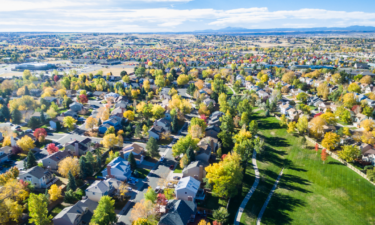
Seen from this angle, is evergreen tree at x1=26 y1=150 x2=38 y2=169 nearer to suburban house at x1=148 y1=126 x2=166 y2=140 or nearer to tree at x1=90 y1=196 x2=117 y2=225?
tree at x1=90 y1=196 x2=117 y2=225

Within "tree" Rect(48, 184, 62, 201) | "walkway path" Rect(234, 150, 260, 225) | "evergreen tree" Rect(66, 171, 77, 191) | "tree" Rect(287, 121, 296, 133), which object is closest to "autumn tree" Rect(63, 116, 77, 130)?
"evergreen tree" Rect(66, 171, 77, 191)

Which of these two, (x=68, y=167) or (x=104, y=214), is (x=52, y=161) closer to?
(x=68, y=167)

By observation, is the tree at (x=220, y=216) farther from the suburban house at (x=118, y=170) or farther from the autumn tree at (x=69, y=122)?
the autumn tree at (x=69, y=122)

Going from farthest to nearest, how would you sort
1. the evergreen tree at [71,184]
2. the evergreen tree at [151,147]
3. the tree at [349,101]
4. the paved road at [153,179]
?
the tree at [349,101] → the evergreen tree at [151,147] → the evergreen tree at [71,184] → the paved road at [153,179]

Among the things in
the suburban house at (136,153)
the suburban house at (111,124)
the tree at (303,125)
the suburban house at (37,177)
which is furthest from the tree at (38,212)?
the tree at (303,125)

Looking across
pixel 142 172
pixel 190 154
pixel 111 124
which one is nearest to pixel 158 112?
pixel 111 124
